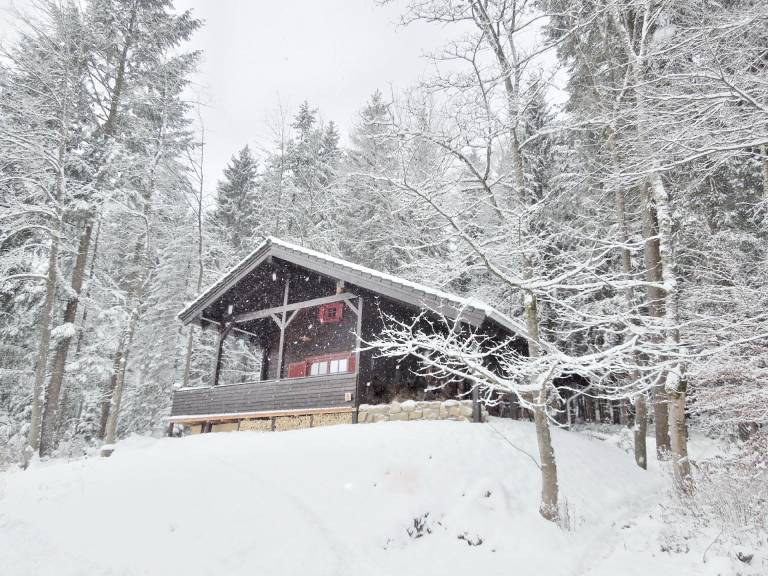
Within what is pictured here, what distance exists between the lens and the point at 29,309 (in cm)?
1684

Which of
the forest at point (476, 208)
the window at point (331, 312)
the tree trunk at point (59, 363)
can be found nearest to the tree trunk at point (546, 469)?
the forest at point (476, 208)

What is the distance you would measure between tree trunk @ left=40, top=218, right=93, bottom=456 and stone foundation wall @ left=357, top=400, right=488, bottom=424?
1066 centimetres

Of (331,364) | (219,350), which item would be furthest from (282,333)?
(219,350)

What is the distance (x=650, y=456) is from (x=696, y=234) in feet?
23.0

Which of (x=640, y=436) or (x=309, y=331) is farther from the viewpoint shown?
(x=309, y=331)

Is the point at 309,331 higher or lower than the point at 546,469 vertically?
higher

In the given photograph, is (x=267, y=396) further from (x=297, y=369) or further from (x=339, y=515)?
(x=339, y=515)

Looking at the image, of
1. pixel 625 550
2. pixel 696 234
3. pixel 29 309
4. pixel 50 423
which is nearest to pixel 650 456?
pixel 696 234

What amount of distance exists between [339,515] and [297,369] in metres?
9.38

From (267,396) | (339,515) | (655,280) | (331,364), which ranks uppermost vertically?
(655,280)

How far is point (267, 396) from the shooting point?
511 inches

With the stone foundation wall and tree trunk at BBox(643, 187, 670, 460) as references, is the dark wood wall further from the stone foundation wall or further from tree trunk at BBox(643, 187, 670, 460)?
tree trunk at BBox(643, 187, 670, 460)

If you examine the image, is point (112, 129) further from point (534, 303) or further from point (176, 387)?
point (534, 303)

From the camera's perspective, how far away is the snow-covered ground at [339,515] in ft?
18.5
